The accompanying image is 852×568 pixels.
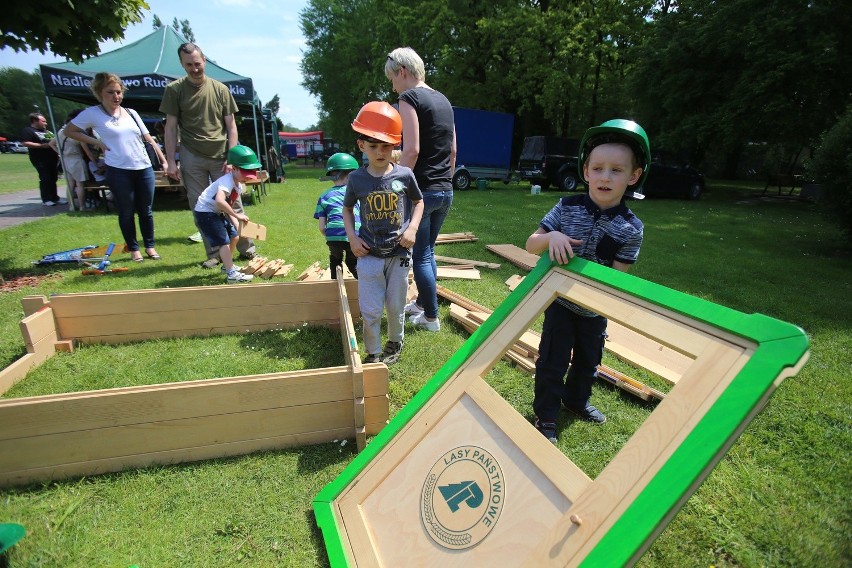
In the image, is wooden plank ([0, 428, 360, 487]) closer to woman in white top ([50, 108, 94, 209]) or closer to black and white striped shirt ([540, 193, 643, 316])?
black and white striped shirt ([540, 193, 643, 316])

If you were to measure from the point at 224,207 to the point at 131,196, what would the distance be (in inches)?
62.7

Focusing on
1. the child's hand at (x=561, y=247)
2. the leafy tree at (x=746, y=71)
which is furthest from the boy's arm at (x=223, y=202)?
the leafy tree at (x=746, y=71)

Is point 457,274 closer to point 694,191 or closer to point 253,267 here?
point 253,267

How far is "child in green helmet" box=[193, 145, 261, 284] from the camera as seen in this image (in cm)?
497

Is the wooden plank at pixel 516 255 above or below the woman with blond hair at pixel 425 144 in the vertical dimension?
below

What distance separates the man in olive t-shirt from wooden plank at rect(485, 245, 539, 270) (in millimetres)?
3904

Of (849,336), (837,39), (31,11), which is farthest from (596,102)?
(31,11)

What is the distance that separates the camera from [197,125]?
533 centimetres

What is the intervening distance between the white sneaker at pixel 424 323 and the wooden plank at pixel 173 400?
5.19ft

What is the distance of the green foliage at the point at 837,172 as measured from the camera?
757 centimetres

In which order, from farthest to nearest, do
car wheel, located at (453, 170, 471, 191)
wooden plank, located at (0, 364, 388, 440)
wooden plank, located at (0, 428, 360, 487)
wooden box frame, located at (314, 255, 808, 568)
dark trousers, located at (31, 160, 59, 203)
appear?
car wheel, located at (453, 170, 471, 191) → dark trousers, located at (31, 160, 59, 203) → wooden plank, located at (0, 428, 360, 487) → wooden plank, located at (0, 364, 388, 440) → wooden box frame, located at (314, 255, 808, 568)

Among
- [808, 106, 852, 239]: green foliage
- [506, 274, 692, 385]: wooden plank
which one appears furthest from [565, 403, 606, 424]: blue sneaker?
[808, 106, 852, 239]: green foliage

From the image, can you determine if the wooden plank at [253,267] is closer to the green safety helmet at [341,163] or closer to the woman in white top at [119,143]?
the woman in white top at [119,143]

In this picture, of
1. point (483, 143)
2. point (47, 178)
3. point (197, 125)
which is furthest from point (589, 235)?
point (483, 143)
